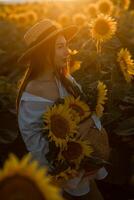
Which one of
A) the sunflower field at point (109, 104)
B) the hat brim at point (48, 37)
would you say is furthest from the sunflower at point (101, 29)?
the hat brim at point (48, 37)

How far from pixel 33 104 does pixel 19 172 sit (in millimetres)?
1907

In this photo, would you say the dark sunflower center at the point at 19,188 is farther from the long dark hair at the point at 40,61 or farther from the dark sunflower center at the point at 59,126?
the long dark hair at the point at 40,61

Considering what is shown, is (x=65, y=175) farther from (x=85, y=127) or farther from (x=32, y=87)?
(x=32, y=87)

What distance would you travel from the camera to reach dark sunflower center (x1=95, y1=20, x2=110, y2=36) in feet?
16.4

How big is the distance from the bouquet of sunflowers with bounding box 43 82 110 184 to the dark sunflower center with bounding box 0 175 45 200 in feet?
5.12

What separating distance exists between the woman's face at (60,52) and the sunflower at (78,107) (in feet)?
0.81

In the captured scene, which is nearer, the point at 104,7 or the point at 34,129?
the point at 34,129

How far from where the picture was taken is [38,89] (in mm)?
3527

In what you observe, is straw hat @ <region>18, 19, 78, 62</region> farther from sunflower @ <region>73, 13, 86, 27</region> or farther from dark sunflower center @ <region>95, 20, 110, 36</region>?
sunflower @ <region>73, 13, 86, 27</region>

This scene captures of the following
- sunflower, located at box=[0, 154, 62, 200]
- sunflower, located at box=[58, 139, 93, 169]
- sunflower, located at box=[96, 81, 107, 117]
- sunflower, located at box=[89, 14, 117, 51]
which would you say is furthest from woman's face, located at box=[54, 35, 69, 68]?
Result: sunflower, located at box=[0, 154, 62, 200]

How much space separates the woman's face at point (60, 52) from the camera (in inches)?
141

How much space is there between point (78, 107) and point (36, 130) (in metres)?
0.26

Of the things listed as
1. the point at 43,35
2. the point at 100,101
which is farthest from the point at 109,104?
the point at 43,35

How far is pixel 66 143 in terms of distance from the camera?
3.25 metres
